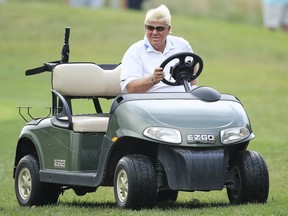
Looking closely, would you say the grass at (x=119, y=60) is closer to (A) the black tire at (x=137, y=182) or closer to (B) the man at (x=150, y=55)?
(A) the black tire at (x=137, y=182)

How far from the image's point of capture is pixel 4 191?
10.4 meters

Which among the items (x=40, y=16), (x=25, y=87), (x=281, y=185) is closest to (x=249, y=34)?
(x=40, y=16)

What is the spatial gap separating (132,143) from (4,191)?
2794mm

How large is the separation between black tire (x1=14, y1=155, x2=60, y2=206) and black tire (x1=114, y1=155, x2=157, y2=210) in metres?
1.25

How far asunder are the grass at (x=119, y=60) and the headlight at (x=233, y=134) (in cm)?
46

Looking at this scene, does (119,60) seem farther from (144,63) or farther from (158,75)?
(158,75)

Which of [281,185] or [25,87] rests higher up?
[281,185]

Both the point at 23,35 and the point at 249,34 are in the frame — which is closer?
the point at 23,35

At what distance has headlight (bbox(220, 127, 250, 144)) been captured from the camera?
763 centimetres

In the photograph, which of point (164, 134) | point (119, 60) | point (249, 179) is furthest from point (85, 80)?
point (119, 60)

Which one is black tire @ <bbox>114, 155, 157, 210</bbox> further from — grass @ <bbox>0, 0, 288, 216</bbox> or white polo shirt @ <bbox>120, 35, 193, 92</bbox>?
white polo shirt @ <bbox>120, 35, 193, 92</bbox>

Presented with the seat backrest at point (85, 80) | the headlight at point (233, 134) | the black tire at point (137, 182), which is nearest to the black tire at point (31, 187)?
the seat backrest at point (85, 80)

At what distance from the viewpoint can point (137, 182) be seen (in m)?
7.49

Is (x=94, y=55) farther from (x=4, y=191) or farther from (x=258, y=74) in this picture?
(x=4, y=191)
